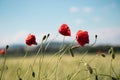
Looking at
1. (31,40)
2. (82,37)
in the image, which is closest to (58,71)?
(31,40)

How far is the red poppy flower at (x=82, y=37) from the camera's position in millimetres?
2429

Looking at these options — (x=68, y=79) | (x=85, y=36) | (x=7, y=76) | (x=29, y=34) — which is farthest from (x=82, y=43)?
(x=7, y=76)

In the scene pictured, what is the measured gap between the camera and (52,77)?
2912 mm

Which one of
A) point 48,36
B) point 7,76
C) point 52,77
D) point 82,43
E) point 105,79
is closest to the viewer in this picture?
point 82,43

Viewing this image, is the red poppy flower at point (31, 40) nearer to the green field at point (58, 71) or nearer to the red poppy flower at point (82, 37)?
the green field at point (58, 71)

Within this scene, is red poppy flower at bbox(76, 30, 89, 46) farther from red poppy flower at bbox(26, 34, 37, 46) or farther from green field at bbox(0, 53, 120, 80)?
red poppy flower at bbox(26, 34, 37, 46)

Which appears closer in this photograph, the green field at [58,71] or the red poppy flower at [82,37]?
the red poppy flower at [82,37]

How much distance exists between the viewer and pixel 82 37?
2471mm

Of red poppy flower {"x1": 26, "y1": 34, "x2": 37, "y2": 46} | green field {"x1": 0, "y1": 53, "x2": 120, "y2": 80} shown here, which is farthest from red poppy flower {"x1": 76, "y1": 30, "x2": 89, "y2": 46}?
red poppy flower {"x1": 26, "y1": 34, "x2": 37, "y2": 46}

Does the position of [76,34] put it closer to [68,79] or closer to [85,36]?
[85,36]

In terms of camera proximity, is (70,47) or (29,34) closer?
(70,47)

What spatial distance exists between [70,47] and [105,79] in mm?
828

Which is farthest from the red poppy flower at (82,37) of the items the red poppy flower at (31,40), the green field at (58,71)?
the red poppy flower at (31,40)

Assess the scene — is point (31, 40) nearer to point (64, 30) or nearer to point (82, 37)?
point (64, 30)
